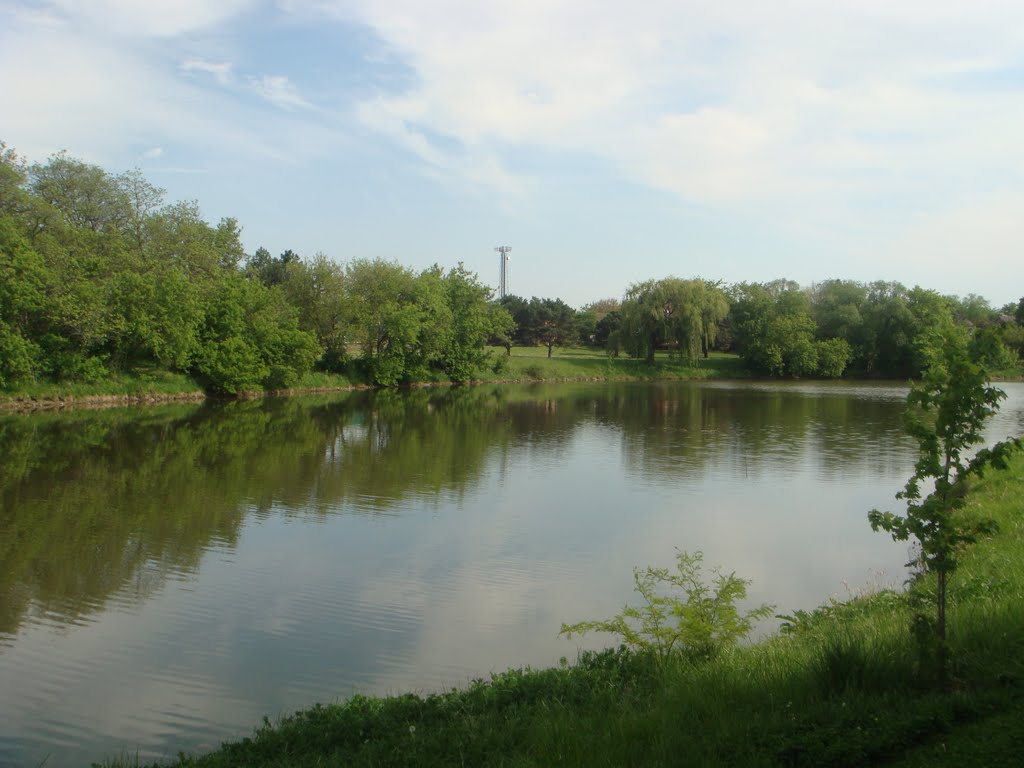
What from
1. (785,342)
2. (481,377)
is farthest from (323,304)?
(785,342)

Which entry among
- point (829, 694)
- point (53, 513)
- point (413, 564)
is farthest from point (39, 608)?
point (829, 694)

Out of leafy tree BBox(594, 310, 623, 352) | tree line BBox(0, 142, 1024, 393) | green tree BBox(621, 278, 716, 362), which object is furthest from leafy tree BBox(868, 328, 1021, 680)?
leafy tree BBox(594, 310, 623, 352)

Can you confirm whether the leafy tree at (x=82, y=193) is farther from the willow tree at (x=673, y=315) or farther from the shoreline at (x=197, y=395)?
the willow tree at (x=673, y=315)

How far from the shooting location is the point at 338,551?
12.2m

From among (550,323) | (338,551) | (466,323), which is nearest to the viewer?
(338,551)

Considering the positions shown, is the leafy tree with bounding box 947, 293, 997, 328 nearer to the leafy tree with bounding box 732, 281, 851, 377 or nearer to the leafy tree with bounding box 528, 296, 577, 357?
the leafy tree with bounding box 732, 281, 851, 377

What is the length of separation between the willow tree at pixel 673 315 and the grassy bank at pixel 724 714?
194ft

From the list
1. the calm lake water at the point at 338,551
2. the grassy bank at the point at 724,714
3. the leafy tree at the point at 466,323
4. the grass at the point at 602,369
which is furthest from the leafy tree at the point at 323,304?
the grassy bank at the point at 724,714

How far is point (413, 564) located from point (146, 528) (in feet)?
16.4

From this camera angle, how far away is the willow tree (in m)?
65.2

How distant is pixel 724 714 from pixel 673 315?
205ft

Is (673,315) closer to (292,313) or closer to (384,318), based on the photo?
(384,318)

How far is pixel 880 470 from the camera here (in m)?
20.8

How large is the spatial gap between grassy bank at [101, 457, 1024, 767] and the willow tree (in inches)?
2333
